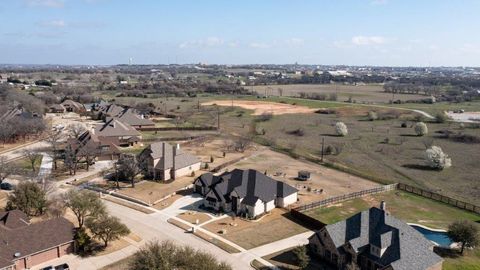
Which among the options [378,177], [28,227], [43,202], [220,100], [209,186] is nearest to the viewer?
[28,227]

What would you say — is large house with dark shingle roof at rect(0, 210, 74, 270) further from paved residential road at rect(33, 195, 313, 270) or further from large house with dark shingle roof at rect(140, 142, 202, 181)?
large house with dark shingle roof at rect(140, 142, 202, 181)

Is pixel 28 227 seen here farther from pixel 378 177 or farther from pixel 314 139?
pixel 314 139

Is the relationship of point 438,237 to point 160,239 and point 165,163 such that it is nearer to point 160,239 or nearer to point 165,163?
point 160,239

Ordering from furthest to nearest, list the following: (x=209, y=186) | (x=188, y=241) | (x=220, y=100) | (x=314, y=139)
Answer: (x=220, y=100) < (x=314, y=139) < (x=209, y=186) < (x=188, y=241)

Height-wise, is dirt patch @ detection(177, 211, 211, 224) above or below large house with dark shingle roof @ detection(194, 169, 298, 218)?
below

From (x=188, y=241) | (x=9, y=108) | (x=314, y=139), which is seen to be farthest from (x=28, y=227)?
(x=9, y=108)

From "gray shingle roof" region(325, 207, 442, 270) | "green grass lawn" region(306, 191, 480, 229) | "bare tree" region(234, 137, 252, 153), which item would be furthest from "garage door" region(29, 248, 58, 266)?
"bare tree" region(234, 137, 252, 153)

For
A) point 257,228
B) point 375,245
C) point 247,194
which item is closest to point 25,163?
point 247,194
